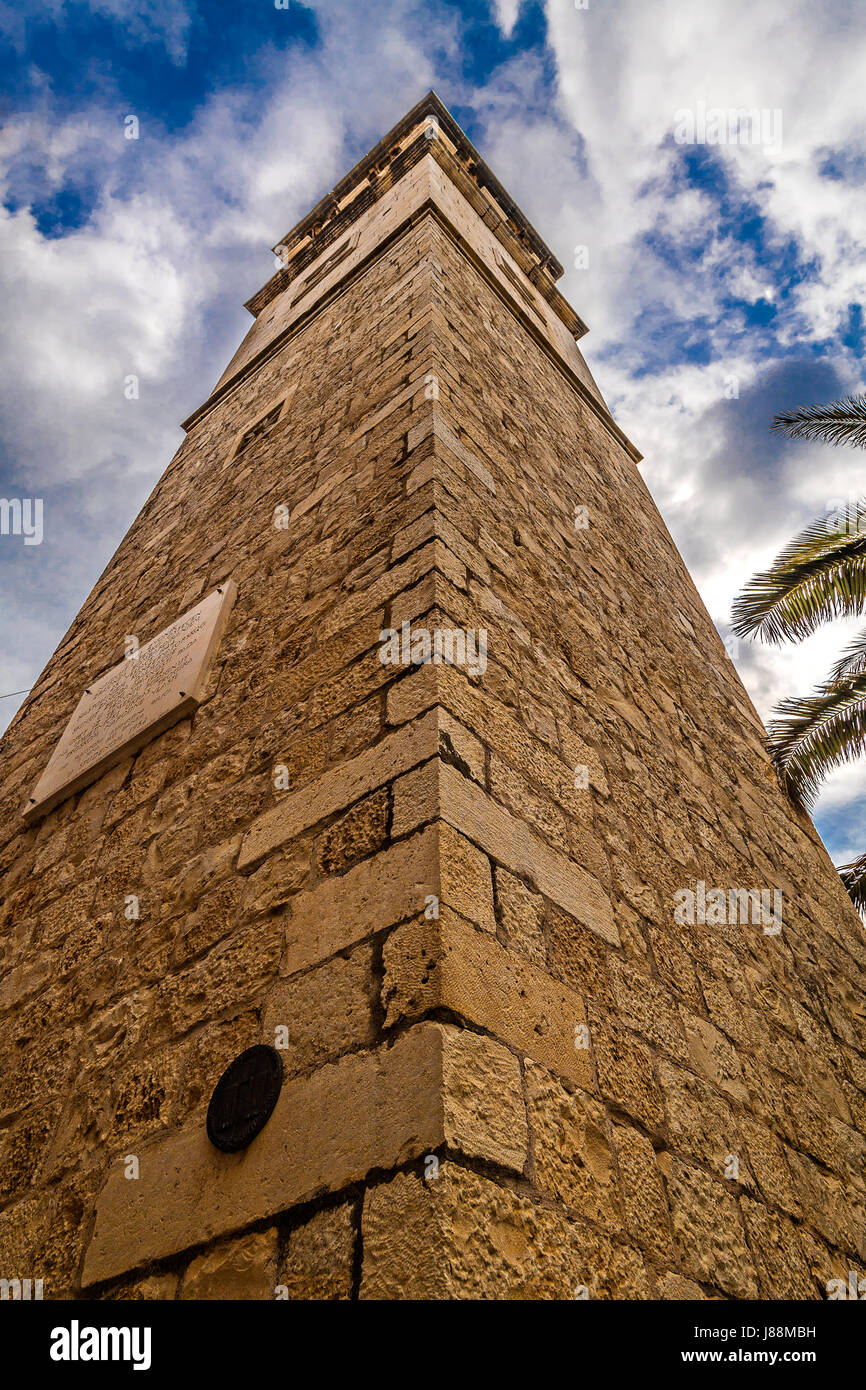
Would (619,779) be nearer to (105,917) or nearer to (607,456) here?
(105,917)

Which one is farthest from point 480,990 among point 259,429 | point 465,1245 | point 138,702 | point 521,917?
point 259,429

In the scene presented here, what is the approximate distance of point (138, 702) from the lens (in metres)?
3.25

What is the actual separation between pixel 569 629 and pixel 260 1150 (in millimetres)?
2209

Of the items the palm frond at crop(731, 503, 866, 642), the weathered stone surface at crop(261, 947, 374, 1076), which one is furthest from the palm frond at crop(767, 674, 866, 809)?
the weathered stone surface at crop(261, 947, 374, 1076)

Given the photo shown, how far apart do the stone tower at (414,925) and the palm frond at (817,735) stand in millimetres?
1021

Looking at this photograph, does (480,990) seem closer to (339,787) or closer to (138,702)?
(339,787)

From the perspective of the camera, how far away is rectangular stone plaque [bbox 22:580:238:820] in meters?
3.03

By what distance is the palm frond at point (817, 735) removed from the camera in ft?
17.3

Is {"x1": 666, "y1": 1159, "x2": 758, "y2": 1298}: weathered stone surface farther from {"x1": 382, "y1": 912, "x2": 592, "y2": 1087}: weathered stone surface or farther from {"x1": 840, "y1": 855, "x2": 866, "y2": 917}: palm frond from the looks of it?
{"x1": 840, "y1": 855, "x2": 866, "y2": 917}: palm frond

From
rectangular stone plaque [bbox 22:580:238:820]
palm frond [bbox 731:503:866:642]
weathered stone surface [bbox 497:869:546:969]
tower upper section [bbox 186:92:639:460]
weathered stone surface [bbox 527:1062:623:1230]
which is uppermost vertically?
tower upper section [bbox 186:92:639:460]

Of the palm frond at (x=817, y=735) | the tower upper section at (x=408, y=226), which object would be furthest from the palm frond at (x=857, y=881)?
the tower upper section at (x=408, y=226)

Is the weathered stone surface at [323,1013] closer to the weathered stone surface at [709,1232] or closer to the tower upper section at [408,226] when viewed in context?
the weathered stone surface at [709,1232]

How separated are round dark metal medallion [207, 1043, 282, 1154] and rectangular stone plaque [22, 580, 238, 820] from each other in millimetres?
1530

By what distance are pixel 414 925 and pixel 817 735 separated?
16.6ft
